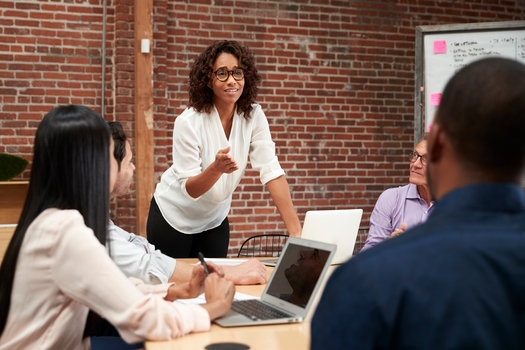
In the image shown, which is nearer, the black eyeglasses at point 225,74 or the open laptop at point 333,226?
the open laptop at point 333,226

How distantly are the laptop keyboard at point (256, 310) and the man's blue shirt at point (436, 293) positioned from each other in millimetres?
912

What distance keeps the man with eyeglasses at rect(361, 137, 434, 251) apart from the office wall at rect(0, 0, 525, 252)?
2561 mm

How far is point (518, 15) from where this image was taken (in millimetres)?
6227

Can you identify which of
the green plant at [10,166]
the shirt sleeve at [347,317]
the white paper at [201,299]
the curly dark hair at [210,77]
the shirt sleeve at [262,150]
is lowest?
the white paper at [201,299]

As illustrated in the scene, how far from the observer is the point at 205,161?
9.64 feet

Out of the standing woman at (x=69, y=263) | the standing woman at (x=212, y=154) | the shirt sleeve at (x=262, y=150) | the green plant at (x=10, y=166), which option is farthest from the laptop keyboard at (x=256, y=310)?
the green plant at (x=10, y=166)

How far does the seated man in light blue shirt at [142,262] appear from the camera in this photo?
1960 mm

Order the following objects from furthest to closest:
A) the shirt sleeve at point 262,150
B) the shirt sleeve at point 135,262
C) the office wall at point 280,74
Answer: the office wall at point 280,74, the shirt sleeve at point 262,150, the shirt sleeve at point 135,262

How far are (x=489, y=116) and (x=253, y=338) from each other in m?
0.91

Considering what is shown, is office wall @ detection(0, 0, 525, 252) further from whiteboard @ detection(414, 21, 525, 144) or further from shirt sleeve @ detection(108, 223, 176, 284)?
shirt sleeve @ detection(108, 223, 176, 284)

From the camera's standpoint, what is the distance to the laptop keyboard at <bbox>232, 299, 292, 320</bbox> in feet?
5.27

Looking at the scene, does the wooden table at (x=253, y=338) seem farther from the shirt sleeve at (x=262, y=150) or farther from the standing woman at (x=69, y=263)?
the shirt sleeve at (x=262, y=150)

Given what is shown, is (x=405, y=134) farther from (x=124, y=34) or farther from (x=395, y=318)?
(x=395, y=318)

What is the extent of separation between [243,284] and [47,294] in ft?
2.80
